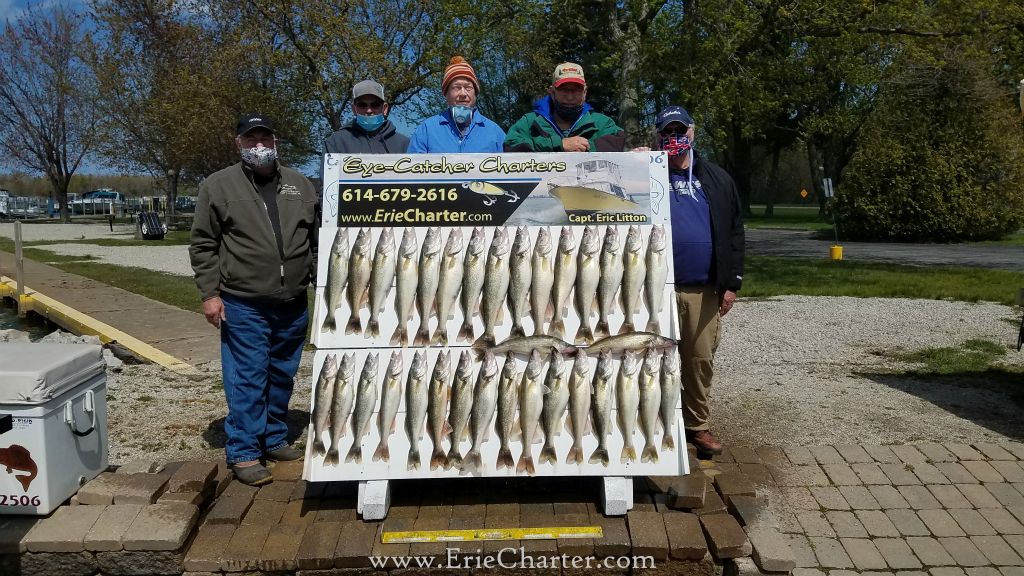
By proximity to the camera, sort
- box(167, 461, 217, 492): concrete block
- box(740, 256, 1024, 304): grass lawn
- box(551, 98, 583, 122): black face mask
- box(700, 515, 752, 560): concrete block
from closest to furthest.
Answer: box(700, 515, 752, 560): concrete block < box(167, 461, 217, 492): concrete block < box(551, 98, 583, 122): black face mask < box(740, 256, 1024, 304): grass lawn

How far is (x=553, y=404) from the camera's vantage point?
3898 mm

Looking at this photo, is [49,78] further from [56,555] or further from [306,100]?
[56,555]

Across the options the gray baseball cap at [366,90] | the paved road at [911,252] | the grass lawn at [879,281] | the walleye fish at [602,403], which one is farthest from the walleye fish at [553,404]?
the paved road at [911,252]

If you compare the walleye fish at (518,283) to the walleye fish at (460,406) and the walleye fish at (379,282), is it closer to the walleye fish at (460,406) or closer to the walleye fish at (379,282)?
the walleye fish at (460,406)

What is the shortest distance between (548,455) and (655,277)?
3.48ft

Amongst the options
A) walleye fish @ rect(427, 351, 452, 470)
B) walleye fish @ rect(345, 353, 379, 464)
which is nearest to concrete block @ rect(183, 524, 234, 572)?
walleye fish @ rect(345, 353, 379, 464)

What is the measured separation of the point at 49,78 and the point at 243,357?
5332 cm

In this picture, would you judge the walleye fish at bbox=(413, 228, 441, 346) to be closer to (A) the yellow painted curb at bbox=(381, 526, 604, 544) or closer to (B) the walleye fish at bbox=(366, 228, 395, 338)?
(B) the walleye fish at bbox=(366, 228, 395, 338)

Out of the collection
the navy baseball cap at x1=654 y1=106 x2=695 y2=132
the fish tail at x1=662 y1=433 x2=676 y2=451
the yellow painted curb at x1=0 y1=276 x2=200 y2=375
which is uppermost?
the navy baseball cap at x1=654 y1=106 x2=695 y2=132

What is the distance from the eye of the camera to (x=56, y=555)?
375 cm

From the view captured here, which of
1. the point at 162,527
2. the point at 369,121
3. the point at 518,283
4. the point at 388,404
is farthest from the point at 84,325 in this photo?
the point at 518,283

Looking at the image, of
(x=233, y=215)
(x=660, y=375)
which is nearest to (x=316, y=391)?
(x=233, y=215)

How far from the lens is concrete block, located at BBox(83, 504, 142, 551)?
3736mm

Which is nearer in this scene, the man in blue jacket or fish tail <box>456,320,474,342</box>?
fish tail <box>456,320,474,342</box>
